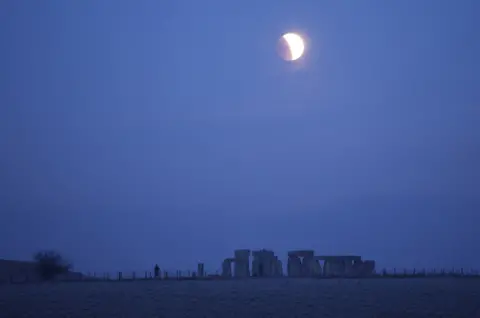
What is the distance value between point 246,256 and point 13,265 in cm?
3133

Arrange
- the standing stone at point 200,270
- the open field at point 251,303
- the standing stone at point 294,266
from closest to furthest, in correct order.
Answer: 1. the open field at point 251,303
2. the standing stone at point 294,266
3. the standing stone at point 200,270

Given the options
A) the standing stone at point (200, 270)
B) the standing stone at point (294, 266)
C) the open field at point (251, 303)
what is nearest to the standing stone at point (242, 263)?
the standing stone at point (200, 270)

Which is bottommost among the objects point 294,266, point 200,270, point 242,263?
point 200,270

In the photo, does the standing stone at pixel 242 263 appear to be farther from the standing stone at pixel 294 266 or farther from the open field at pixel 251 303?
the open field at pixel 251 303

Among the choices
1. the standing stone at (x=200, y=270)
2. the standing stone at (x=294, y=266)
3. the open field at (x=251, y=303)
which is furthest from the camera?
the standing stone at (x=200, y=270)

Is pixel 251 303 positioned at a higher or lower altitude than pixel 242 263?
lower

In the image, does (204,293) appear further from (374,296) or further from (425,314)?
(425,314)

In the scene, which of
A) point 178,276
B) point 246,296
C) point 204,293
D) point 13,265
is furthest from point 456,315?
point 13,265

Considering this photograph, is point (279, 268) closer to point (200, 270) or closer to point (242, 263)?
point (242, 263)

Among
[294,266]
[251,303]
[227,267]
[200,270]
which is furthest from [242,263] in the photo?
[251,303]

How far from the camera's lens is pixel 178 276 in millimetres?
74562

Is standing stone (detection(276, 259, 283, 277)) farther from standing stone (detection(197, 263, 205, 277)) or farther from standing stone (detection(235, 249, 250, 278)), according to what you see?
standing stone (detection(197, 263, 205, 277))

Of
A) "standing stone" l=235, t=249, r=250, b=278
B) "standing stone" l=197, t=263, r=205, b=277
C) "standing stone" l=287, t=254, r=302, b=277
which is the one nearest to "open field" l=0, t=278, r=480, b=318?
"standing stone" l=287, t=254, r=302, b=277

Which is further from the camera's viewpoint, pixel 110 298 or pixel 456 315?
pixel 110 298
